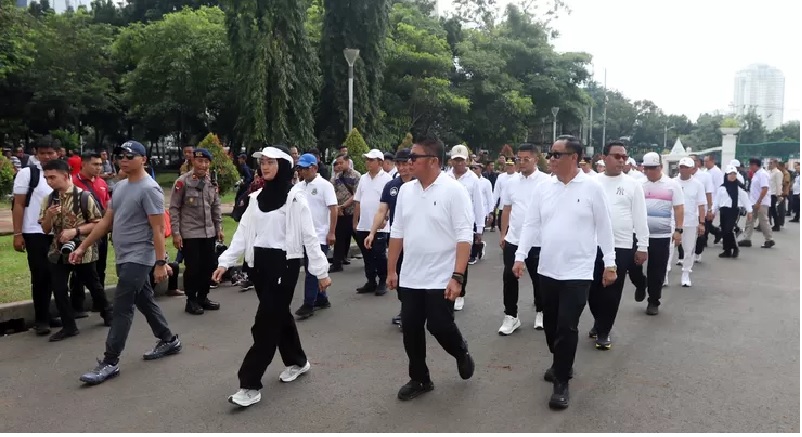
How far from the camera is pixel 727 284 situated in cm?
938

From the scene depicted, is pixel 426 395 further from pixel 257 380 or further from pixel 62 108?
pixel 62 108

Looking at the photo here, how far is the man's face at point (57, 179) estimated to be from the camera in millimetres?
5840

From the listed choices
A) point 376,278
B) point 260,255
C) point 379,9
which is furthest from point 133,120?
point 260,255

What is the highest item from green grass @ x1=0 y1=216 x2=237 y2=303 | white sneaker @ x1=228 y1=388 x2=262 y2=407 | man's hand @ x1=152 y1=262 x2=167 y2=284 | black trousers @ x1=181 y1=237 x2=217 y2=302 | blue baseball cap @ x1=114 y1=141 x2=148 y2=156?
blue baseball cap @ x1=114 y1=141 x2=148 y2=156

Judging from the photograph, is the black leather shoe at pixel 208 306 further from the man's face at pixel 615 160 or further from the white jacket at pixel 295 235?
the man's face at pixel 615 160

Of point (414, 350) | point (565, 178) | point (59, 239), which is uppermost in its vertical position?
point (565, 178)

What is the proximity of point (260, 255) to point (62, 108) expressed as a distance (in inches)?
1304

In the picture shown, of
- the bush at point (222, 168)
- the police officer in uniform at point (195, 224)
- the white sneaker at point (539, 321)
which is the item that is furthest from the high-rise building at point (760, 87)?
the police officer in uniform at point (195, 224)

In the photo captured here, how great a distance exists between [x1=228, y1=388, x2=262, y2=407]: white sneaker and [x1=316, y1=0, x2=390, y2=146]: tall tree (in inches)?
952

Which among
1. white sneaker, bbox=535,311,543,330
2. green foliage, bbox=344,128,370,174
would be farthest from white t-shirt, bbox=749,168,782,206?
white sneaker, bbox=535,311,543,330

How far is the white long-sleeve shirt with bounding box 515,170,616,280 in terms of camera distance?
4566 millimetres

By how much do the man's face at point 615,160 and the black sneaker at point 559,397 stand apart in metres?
2.49

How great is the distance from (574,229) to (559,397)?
1.16m

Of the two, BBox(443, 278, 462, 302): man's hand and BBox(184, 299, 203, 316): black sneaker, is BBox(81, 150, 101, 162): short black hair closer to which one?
BBox(184, 299, 203, 316): black sneaker
